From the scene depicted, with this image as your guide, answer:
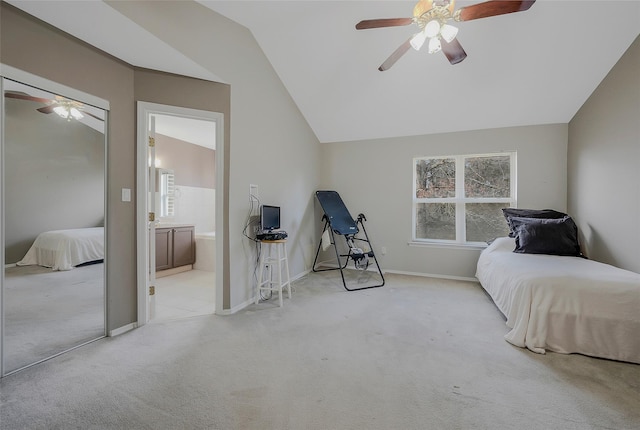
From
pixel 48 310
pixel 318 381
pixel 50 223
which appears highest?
pixel 50 223

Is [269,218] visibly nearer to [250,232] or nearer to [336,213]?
[250,232]

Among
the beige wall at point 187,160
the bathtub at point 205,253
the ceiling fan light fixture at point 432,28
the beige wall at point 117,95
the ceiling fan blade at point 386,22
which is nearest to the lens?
the beige wall at point 117,95

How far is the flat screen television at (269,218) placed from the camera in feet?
9.75

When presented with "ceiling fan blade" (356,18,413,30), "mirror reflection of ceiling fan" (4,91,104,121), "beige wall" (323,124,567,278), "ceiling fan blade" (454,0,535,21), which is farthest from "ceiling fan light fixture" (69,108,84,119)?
"beige wall" (323,124,567,278)

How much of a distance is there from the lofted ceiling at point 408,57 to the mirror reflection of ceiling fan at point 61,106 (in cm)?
48

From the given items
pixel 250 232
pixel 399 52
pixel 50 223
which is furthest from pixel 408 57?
pixel 50 223

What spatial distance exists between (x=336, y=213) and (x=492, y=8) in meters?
2.92

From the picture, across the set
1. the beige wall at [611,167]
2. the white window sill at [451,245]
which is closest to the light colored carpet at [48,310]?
the white window sill at [451,245]

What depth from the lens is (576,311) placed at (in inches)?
76.2

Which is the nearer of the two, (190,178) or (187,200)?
(187,200)

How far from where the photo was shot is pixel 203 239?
454 cm

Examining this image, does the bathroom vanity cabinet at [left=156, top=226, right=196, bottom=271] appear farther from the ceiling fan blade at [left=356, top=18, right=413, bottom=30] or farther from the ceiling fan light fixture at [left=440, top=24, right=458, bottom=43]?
the ceiling fan light fixture at [left=440, top=24, right=458, bottom=43]

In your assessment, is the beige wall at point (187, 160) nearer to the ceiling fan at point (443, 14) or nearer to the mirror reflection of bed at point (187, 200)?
the mirror reflection of bed at point (187, 200)

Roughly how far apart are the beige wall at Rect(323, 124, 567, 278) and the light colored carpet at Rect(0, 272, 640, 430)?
1.67m
